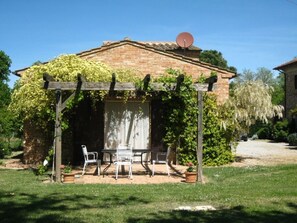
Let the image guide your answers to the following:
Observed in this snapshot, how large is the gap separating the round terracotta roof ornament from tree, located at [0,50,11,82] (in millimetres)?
30976

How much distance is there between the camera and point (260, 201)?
7.22 metres

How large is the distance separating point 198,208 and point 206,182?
11.7 ft

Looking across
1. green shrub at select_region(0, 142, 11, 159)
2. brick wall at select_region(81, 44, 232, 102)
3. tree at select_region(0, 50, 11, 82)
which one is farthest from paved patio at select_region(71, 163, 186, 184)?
tree at select_region(0, 50, 11, 82)

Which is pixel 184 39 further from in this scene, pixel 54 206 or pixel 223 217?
pixel 223 217

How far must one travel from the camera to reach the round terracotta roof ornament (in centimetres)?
1767

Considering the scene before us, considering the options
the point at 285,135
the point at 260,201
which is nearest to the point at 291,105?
the point at 285,135

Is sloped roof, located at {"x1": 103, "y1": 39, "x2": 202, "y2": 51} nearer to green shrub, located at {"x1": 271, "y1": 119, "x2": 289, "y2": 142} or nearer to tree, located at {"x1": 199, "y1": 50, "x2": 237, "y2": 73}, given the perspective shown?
green shrub, located at {"x1": 271, "y1": 119, "x2": 289, "y2": 142}

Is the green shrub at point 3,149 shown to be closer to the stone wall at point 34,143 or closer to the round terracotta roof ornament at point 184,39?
the stone wall at point 34,143

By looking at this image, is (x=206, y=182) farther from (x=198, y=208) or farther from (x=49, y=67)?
(x=49, y=67)

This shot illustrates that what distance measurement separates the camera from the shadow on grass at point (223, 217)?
5.76 metres

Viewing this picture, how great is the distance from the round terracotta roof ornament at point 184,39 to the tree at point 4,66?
102 feet

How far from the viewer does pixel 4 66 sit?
43.3m

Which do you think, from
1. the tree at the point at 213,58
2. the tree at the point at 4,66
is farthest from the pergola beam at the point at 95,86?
the tree at the point at 213,58

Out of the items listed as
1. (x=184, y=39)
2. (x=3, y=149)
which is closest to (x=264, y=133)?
(x=184, y=39)
